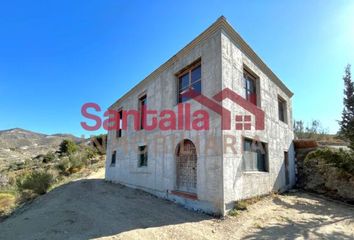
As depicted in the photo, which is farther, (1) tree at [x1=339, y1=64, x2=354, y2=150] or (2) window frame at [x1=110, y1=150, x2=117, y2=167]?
(2) window frame at [x1=110, y1=150, x2=117, y2=167]

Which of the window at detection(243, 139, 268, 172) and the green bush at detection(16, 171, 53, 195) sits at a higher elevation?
the window at detection(243, 139, 268, 172)

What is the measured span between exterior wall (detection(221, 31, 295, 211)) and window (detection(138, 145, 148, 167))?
5243 millimetres

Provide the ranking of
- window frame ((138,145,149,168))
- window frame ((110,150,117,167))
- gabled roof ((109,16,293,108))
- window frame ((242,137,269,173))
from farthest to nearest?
window frame ((110,150,117,167))
window frame ((138,145,149,168))
window frame ((242,137,269,173))
gabled roof ((109,16,293,108))

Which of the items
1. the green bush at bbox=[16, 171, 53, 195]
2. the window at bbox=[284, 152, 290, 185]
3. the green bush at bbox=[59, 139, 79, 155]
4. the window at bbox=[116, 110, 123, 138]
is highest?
the window at bbox=[116, 110, 123, 138]

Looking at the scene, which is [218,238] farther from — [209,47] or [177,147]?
[209,47]

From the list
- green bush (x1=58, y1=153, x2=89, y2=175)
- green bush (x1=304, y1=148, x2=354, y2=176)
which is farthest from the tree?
green bush (x1=58, y1=153, x2=89, y2=175)

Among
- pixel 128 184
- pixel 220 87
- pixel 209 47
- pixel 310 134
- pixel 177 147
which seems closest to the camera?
pixel 220 87

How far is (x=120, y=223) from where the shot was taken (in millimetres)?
5688

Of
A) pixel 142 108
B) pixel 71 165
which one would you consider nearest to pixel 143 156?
pixel 142 108

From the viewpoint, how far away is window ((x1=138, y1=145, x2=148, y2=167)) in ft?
36.6

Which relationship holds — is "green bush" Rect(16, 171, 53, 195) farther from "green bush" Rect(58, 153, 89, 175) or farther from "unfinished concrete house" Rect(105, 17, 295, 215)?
"green bush" Rect(58, 153, 89, 175)

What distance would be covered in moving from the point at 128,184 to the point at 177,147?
5.37m

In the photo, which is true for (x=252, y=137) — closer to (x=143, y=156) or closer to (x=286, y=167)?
(x=286, y=167)

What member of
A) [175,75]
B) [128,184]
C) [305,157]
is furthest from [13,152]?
[305,157]
